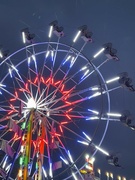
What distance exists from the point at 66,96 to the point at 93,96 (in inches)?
63.3

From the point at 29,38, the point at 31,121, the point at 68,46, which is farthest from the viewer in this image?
the point at 29,38

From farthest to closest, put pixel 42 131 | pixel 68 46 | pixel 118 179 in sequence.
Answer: pixel 118 179
pixel 68 46
pixel 42 131

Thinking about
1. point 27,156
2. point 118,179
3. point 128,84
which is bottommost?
point 118,179

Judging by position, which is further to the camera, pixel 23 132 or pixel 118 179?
pixel 118 179

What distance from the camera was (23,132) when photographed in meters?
13.9

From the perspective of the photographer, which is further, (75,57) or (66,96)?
(75,57)

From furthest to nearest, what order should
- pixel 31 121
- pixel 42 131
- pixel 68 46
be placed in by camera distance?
pixel 68 46 → pixel 42 131 → pixel 31 121

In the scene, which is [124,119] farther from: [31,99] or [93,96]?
[31,99]

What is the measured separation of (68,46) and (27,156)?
6840 mm

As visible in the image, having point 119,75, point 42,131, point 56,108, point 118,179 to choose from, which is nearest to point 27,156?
point 42,131

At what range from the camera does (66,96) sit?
54.0 ft

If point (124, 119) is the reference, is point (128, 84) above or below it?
above

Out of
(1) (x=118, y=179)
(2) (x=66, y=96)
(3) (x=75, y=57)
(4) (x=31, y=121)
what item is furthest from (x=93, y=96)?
(1) (x=118, y=179)

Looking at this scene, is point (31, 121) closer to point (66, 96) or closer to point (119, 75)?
point (66, 96)
